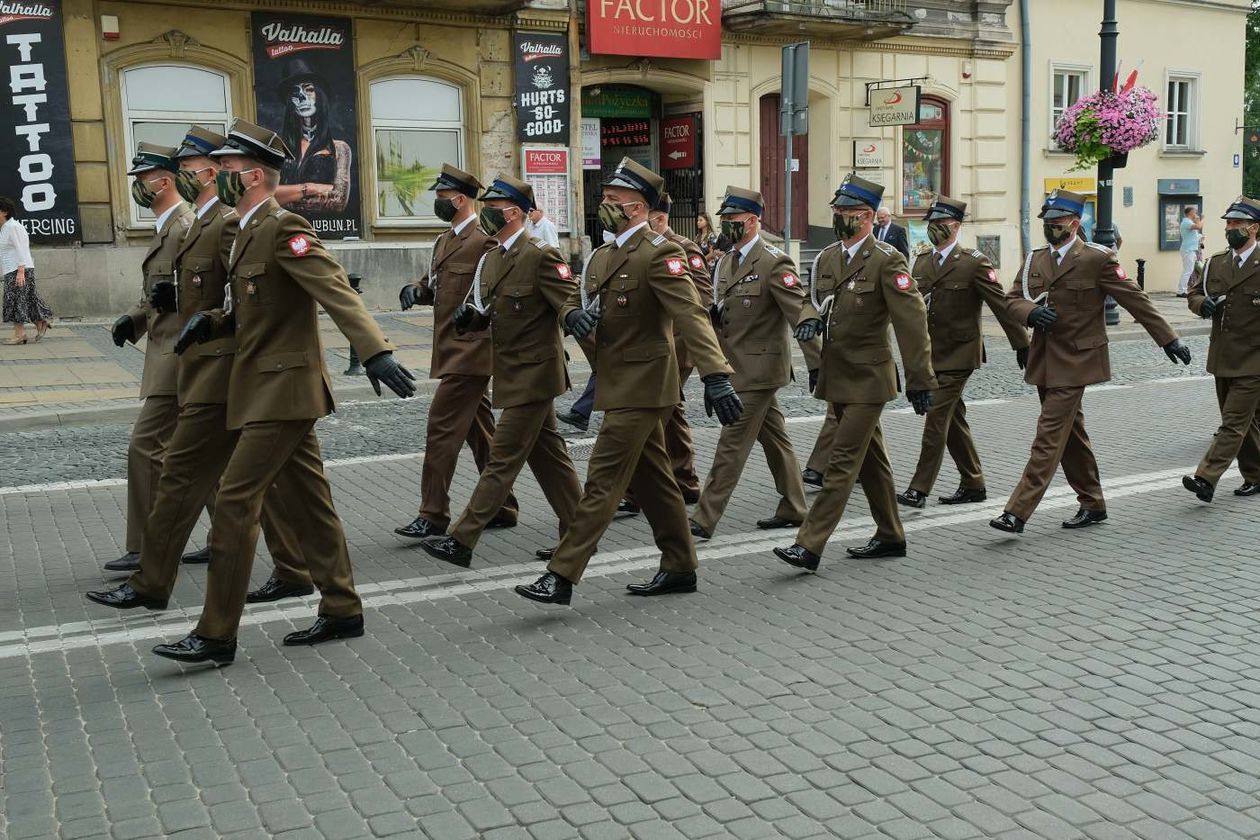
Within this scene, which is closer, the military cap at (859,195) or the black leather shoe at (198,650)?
the black leather shoe at (198,650)

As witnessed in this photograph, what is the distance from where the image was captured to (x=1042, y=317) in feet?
A: 25.5

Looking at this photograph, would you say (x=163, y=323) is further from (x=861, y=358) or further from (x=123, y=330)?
(x=861, y=358)

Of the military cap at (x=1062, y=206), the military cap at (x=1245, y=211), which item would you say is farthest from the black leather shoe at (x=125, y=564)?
the military cap at (x=1245, y=211)

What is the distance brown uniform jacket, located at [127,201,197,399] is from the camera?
662cm

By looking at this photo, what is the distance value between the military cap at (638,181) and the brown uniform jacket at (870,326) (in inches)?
50.3

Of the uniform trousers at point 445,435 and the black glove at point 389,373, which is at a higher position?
the black glove at point 389,373

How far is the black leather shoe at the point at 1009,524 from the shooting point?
7.57 m

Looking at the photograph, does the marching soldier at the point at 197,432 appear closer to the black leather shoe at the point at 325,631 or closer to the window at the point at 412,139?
the black leather shoe at the point at 325,631

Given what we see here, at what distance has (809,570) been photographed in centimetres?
683

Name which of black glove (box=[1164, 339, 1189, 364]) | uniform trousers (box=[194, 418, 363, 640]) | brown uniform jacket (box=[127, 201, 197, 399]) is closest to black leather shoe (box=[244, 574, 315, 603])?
uniform trousers (box=[194, 418, 363, 640])

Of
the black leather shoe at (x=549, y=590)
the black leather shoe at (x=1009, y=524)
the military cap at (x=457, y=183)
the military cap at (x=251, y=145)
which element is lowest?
the black leather shoe at (x=1009, y=524)

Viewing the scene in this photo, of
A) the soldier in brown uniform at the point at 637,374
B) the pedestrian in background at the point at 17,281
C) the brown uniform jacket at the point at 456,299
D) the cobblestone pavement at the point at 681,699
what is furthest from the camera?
the pedestrian in background at the point at 17,281

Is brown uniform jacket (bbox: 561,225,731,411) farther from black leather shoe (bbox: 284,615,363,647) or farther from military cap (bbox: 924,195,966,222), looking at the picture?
military cap (bbox: 924,195,966,222)

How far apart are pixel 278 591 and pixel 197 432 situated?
1055 mm
